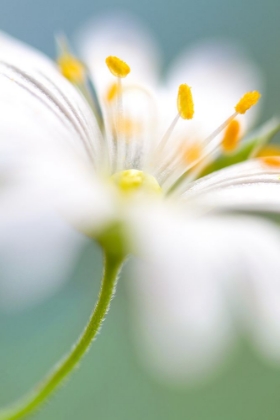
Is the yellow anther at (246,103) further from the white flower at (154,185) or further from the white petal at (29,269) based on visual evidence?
the white petal at (29,269)

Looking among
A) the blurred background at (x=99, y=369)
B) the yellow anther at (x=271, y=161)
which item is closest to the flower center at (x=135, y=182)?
the yellow anther at (x=271, y=161)

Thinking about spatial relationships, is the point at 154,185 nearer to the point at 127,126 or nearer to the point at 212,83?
the point at 127,126

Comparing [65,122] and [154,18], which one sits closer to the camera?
[65,122]

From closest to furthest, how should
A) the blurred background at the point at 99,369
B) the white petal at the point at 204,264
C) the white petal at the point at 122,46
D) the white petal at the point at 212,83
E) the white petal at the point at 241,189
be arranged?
the white petal at the point at 204,264, the white petal at the point at 241,189, the white petal at the point at 212,83, the white petal at the point at 122,46, the blurred background at the point at 99,369

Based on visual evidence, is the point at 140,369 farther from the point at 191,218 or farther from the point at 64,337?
the point at 191,218

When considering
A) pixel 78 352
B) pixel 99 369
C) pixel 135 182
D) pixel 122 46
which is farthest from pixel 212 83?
pixel 99 369

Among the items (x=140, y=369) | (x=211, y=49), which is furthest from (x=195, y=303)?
(x=140, y=369)
